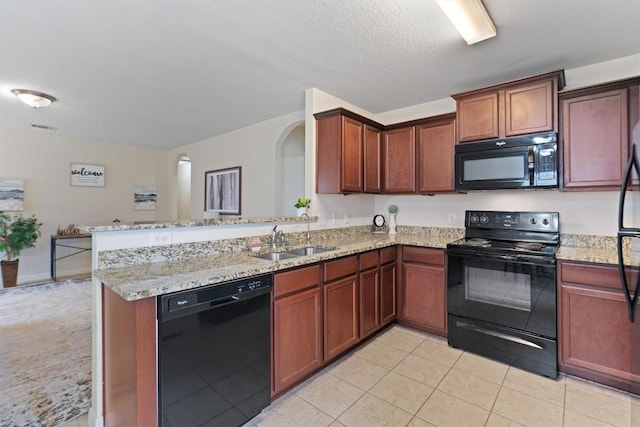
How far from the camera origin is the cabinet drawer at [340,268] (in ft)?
7.64

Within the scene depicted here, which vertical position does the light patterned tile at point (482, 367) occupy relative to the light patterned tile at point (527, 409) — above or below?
above

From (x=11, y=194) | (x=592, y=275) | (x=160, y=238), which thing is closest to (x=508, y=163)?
(x=592, y=275)

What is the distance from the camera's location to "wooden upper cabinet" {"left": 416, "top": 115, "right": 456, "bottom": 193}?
3100 mm

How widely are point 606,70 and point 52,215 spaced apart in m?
7.75

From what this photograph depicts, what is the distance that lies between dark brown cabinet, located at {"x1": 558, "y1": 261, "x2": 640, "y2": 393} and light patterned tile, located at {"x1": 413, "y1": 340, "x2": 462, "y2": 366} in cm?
75

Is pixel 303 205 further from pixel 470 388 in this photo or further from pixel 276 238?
pixel 470 388

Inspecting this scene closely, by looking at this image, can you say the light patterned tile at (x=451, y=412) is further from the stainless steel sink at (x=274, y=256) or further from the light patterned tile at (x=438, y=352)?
the stainless steel sink at (x=274, y=256)

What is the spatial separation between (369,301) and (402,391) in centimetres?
83

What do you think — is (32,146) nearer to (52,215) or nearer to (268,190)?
(52,215)

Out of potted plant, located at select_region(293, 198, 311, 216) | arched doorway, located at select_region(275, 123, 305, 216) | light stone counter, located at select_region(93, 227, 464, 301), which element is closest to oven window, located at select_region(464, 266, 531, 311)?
light stone counter, located at select_region(93, 227, 464, 301)

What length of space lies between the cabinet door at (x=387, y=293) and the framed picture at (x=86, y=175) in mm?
5731

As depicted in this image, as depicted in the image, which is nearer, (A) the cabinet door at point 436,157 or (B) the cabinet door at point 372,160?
(A) the cabinet door at point 436,157

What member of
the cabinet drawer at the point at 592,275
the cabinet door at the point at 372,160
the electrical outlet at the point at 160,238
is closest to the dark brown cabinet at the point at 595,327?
the cabinet drawer at the point at 592,275

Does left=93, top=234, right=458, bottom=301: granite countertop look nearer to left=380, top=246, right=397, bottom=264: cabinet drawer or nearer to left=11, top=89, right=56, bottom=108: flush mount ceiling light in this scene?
left=380, top=246, right=397, bottom=264: cabinet drawer
